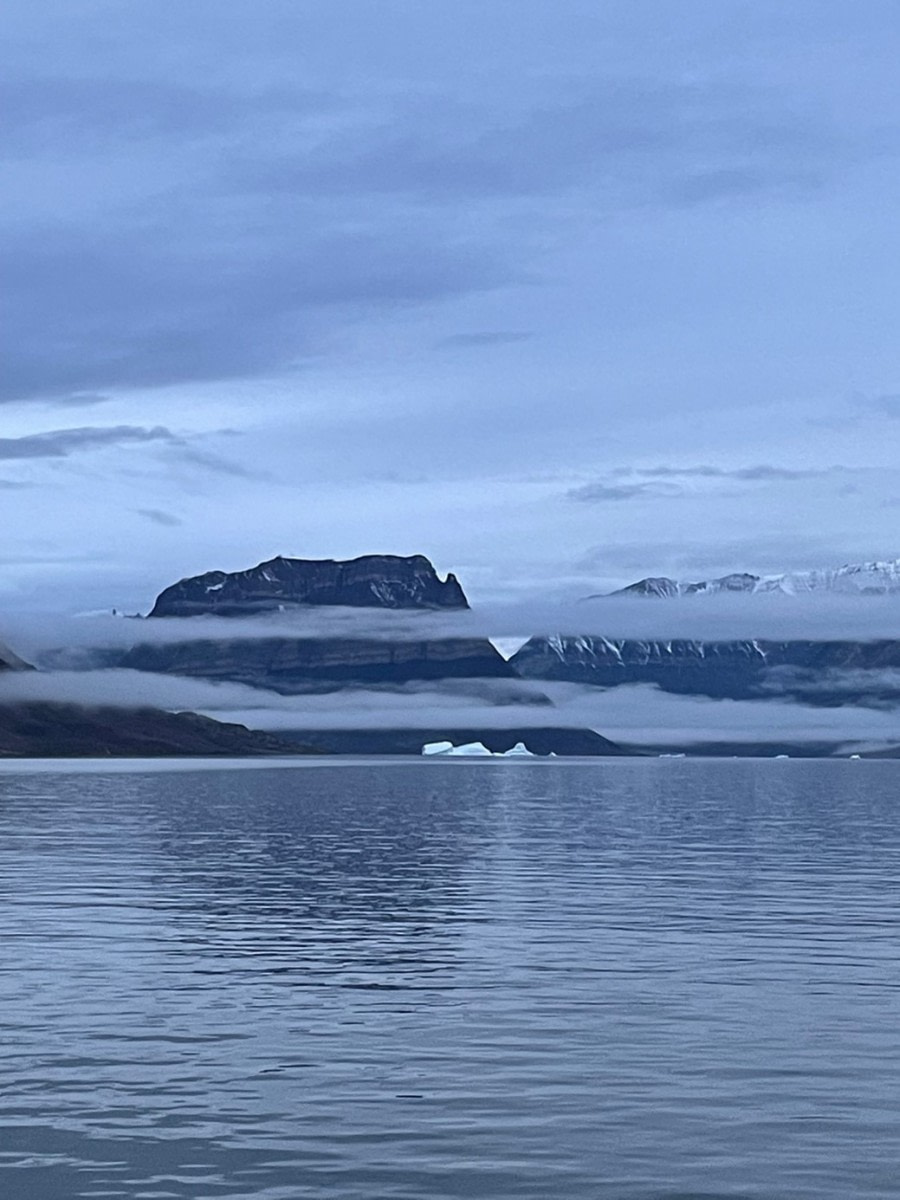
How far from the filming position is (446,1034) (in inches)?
1609

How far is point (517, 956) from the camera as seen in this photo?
2136 inches

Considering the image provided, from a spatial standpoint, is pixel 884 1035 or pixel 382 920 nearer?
pixel 884 1035

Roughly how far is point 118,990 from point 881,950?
2537cm

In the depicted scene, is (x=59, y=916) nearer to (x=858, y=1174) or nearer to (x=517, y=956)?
(x=517, y=956)

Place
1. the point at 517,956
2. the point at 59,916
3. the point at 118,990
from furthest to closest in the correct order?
the point at 59,916
the point at 517,956
the point at 118,990

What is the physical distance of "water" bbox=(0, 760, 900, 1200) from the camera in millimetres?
29562

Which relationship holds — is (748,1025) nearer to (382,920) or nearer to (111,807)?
(382,920)

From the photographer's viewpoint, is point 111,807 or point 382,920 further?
point 111,807

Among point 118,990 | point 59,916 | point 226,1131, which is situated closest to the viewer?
point 226,1131

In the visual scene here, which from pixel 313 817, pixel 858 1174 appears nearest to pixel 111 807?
pixel 313 817

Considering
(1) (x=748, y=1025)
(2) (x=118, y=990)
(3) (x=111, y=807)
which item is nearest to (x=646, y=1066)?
(1) (x=748, y=1025)

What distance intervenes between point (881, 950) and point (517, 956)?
12398 mm

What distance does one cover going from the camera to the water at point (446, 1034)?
29562 millimetres

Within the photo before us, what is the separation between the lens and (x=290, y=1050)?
1534 inches
